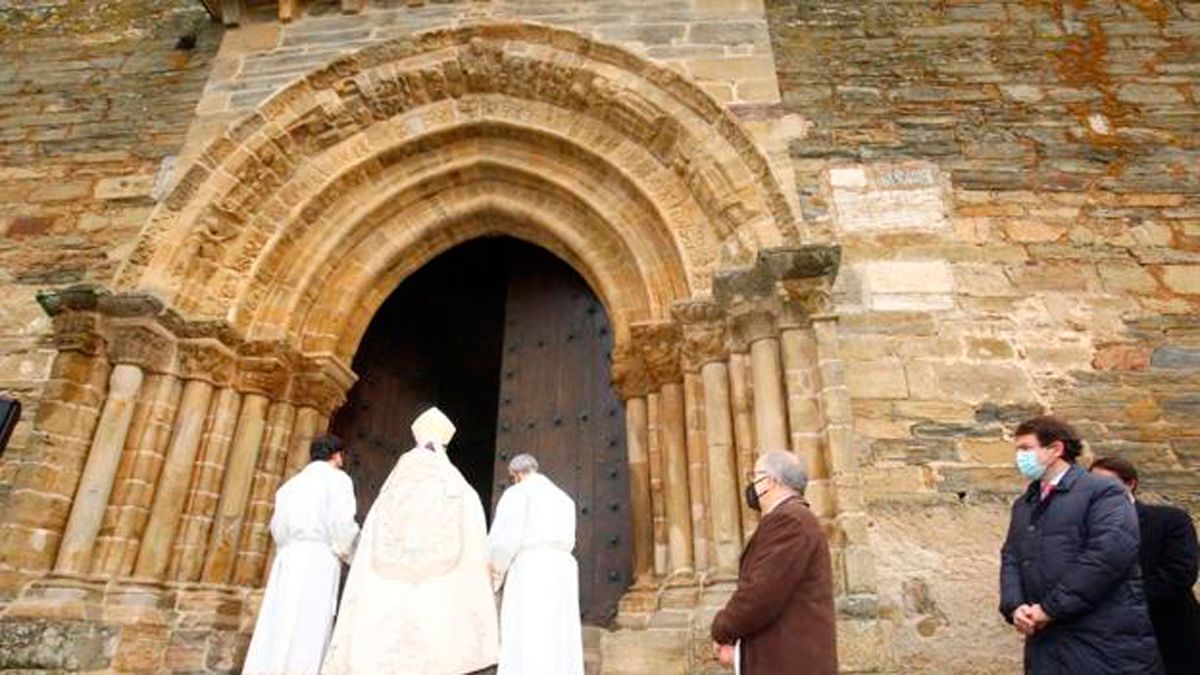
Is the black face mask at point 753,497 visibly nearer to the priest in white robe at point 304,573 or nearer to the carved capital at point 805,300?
the carved capital at point 805,300

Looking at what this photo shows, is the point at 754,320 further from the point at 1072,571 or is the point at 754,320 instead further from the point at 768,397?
the point at 1072,571

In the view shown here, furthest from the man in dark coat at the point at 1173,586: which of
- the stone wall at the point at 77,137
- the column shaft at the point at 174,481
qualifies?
the stone wall at the point at 77,137

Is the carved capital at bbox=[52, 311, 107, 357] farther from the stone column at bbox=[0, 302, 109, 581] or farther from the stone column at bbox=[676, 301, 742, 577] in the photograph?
the stone column at bbox=[676, 301, 742, 577]

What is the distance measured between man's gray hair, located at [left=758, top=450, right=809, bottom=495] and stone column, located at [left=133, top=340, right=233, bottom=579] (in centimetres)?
346

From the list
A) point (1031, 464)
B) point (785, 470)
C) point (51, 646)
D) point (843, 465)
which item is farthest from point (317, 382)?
point (1031, 464)

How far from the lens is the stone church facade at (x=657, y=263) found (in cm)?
409

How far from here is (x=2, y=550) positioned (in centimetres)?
416

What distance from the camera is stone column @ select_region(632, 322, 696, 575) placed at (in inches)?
168

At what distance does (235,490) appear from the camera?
4691mm

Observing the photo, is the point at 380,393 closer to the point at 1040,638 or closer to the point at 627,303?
the point at 627,303

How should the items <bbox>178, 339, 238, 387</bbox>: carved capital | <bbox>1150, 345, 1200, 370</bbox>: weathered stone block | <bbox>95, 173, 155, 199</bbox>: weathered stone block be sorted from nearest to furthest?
<bbox>1150, 345, 1200, 370</bbox>: weathered stone block
<bbox>178, 339, 238, 387</bbox>: carved capital
<bbox>95, 173, 155, 199</bbox>: weathered stone block

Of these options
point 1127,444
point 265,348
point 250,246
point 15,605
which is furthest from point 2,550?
point 1127,444

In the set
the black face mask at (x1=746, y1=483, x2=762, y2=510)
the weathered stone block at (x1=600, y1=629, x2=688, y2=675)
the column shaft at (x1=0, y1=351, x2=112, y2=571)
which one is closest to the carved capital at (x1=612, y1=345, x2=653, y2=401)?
the weathered stone block at (x1=600, y1=629, x2=688, y2=675)

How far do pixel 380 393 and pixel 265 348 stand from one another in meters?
1.22
